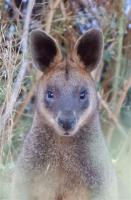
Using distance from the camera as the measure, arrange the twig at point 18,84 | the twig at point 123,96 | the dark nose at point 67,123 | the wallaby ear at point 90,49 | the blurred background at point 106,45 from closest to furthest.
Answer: the dark nose at point 67,123 → the wallaby ear at point 90,49 → the twig at point 18,84 → the blurred background at point 106,45 → the twig at point 123,96

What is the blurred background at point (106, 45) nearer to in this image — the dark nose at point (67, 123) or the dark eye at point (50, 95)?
the dark eye at point (50, 95)

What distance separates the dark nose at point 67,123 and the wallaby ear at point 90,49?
685mm

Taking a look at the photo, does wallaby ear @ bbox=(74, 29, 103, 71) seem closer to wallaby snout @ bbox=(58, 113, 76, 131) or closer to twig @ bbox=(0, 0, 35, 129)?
wallaby snout @ bbox=(58, 113, 76, 131)

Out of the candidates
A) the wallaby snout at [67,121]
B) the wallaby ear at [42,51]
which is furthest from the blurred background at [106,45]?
the wallaby snout at [67,121]

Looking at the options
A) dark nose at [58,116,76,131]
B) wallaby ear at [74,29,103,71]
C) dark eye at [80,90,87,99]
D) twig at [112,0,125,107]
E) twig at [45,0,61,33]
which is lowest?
twig at [112,0,125,107]

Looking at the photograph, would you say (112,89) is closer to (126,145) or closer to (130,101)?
(130,101)

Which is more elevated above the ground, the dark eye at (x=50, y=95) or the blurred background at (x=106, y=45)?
the dark eye at (x=50, y=95)

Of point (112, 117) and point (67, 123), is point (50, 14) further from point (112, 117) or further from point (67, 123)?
point (67, 123)

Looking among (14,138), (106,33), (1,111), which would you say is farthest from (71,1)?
(1,111)

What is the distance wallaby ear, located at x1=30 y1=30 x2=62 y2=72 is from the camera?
574 centimetres

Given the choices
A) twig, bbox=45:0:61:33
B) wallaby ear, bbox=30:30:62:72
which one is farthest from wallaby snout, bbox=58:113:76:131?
twig, bbox=45:0:61:33

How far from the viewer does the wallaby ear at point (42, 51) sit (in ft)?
18.8

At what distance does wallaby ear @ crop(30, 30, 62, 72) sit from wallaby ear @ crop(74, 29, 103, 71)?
164 millimetres

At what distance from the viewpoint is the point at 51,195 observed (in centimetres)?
555
